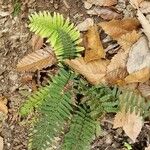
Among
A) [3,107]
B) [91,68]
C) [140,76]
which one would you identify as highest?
[91,68]

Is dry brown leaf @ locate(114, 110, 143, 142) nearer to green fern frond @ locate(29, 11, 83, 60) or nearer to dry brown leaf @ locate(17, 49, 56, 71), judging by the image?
green fern frond @ locate(29, 11, 83, 60)

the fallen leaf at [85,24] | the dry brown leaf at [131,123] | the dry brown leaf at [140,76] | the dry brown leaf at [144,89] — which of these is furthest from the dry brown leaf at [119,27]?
the dry brown leaf at [131,123]

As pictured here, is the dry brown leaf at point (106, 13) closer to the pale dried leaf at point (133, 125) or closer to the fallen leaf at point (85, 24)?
the fallen leaf at point (85, 24)

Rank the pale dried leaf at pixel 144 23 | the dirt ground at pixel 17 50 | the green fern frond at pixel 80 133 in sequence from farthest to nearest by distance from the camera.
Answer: the dirt ground at pixel 17 50 < the pale dried leaf at pixel 144 23 < the green fern frond at pixel 80 133

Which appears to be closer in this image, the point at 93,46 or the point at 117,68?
the point at 117,68

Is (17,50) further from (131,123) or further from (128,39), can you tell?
(131,123)

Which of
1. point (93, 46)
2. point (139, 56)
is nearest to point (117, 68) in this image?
point (139, 56)

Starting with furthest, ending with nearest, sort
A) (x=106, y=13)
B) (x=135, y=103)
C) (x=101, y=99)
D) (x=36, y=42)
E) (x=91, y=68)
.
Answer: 1. (x=36, y=42)
2. (x=106, y=13)
3. (x=91, y=68)
4. (x=101, y=99)
5. (x=135, y=103)

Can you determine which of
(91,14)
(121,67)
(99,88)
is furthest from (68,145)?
(91,14)
